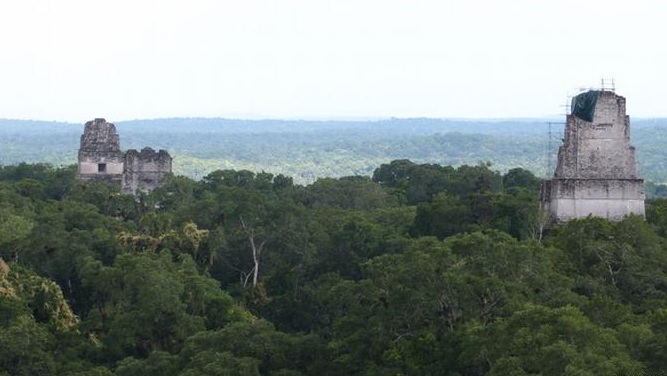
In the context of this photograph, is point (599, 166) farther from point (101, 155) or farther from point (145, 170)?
point (101, 155)

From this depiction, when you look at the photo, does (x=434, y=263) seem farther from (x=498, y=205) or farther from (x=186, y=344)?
(x=498, y=205)

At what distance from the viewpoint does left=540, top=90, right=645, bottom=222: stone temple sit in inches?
1486

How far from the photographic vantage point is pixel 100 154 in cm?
6506

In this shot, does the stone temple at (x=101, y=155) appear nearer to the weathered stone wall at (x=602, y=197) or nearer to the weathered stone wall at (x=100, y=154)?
the weathered stone wall at (x=100, y=154)

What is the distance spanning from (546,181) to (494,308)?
1196cm

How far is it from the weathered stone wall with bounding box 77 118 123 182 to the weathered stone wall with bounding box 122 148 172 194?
8.89ft

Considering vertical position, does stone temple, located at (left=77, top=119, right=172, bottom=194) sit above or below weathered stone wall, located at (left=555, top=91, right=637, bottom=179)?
below

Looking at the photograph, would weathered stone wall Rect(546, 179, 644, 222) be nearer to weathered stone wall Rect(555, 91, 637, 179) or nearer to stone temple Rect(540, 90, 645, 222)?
stone temple Rect(540, 90, 645, 222)

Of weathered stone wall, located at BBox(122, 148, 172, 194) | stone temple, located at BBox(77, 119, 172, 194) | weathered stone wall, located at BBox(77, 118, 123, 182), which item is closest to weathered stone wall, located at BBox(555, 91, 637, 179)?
weathered stone wall, located at BBox(122, 148, 172, 194)

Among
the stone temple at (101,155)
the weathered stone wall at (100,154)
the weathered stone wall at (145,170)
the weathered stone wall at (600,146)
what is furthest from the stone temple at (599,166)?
the weathered stone wall at (100,154)

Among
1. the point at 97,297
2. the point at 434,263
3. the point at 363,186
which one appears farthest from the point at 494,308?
the point at 363,186

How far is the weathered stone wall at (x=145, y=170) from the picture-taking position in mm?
61688

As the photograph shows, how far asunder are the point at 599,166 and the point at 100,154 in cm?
3245

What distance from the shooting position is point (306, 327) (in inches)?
1496
